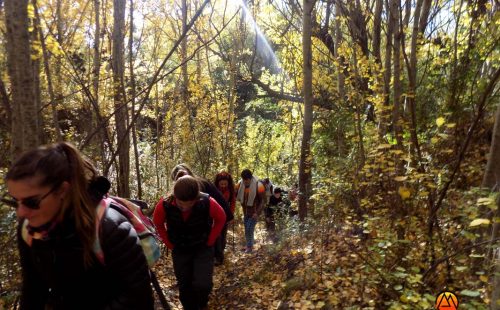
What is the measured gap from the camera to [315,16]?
11.6 m

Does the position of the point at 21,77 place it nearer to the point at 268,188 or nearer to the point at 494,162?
the point at 494,162

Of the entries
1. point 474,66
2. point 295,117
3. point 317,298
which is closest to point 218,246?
point 317,298

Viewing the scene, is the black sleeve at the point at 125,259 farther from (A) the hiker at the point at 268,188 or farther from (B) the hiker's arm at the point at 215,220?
(A) the hiker at the point at 268,188

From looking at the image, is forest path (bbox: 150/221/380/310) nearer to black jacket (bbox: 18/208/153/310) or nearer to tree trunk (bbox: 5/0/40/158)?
black jacket (bbox: 18/208/153/310)

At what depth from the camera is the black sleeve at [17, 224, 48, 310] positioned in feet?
6.46

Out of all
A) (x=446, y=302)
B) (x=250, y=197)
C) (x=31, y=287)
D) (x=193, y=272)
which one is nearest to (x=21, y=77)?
(x=31, y=287)

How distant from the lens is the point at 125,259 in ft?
5.76

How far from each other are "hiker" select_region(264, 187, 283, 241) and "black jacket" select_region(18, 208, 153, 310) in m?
7.32

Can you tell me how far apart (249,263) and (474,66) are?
5191 mm

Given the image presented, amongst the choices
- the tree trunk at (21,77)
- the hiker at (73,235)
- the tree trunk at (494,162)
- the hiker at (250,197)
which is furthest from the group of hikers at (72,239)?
the hiker at (250,197)

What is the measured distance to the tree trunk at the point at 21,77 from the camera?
293 centimetres

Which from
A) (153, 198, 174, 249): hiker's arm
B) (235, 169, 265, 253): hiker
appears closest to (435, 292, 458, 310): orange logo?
(153, 198, 174, 249): hiker's arm

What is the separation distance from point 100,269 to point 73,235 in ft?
0.67

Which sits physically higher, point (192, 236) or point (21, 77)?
point (21, 77)
